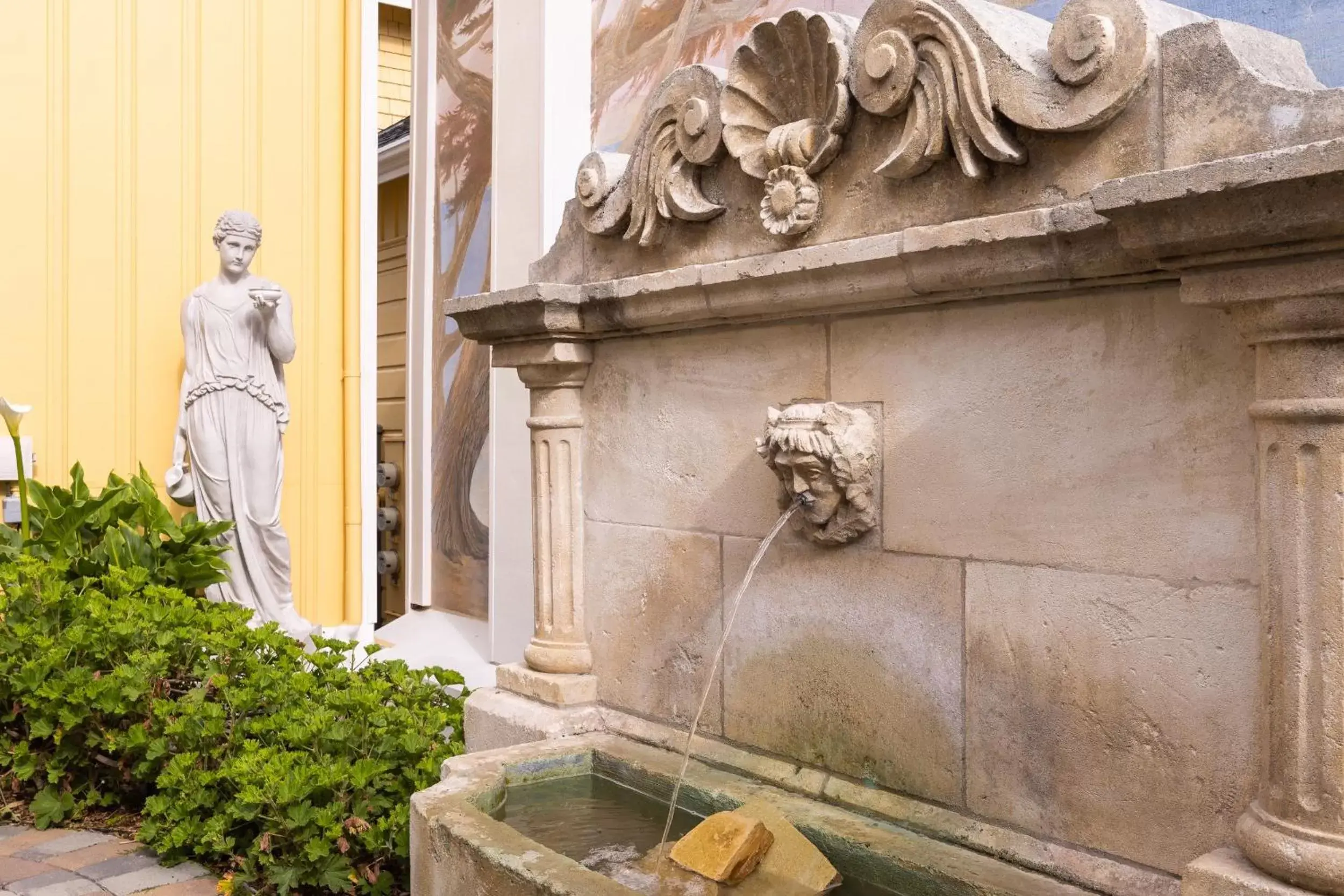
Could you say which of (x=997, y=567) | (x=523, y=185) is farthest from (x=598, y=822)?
(x=523, y=185)

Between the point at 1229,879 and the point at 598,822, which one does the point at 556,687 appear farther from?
the point at 1229,879

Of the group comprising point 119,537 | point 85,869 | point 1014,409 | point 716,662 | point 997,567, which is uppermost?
point 1014,409

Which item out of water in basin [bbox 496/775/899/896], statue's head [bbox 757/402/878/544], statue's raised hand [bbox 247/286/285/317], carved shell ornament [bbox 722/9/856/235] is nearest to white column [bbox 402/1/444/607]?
statue's raised hand [bbox 247/286/285/317]

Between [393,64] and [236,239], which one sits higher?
[393,64]

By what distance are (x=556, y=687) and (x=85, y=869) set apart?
159 centimetres

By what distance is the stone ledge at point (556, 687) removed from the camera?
337 cm

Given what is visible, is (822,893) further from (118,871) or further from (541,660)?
(118,871)

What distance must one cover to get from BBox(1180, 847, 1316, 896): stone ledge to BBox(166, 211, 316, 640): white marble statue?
483cm

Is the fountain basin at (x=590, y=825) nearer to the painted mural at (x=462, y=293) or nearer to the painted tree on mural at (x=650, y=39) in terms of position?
the painted tree on mural at (x=650, y=39)

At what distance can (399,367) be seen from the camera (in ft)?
30.5

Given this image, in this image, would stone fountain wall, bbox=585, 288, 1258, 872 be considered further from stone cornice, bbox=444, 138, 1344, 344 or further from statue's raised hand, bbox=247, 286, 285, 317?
Result: statue's raised hand, bbox=247, 286, 285, 317

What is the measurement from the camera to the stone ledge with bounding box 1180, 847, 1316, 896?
1.87 meters

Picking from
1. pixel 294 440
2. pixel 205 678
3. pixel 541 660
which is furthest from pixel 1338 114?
pixel 294 440

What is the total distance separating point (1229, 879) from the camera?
6.25ft
